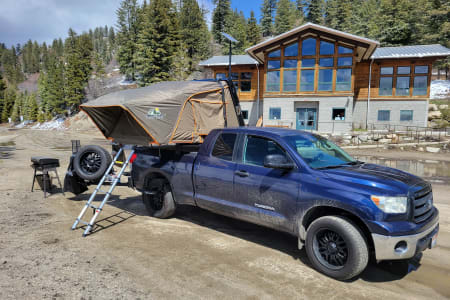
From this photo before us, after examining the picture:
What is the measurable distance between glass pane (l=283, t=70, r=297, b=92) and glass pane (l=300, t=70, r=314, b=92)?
25.9 inches

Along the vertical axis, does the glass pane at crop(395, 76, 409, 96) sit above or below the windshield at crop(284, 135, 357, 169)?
above

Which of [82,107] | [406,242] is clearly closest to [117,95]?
[82,107]

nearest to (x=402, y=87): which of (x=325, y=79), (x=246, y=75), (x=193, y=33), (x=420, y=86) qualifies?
(x=420, y=86)

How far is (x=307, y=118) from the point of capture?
1122 inches

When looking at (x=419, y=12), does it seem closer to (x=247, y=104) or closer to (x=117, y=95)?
(x=247, y=104)

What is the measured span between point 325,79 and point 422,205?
2516 centimetres

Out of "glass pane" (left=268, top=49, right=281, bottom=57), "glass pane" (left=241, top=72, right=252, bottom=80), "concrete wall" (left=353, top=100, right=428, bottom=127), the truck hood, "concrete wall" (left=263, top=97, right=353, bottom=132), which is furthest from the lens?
"glass pane" (left=241, top=72, right=252, bottom=80)

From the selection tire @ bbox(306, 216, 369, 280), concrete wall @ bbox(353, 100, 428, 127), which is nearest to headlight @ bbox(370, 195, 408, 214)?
tire @ bbox(306, 216, 369, 280)

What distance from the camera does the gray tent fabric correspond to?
565 cm

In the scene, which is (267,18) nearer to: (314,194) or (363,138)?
(363,138)

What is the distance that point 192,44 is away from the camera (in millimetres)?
61094

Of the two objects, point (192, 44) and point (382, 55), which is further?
point (192, 44)

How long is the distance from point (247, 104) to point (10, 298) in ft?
99.9

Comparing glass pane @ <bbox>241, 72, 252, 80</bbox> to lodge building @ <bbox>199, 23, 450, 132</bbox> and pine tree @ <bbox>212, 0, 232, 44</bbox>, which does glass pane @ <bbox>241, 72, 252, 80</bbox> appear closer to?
lodge building @ <bbox>199, 23, 450, 132</bbox>
